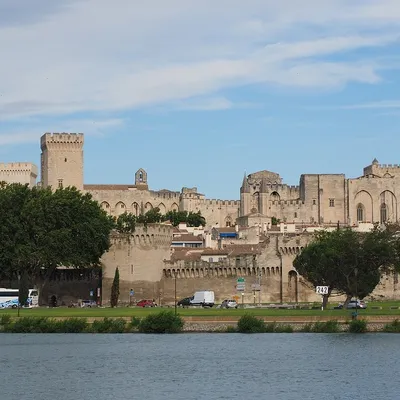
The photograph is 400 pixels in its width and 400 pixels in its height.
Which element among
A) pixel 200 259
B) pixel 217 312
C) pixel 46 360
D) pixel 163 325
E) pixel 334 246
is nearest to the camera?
pixel 46 360

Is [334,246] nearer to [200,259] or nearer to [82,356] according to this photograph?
[200,259]

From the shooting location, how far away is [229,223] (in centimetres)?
16975

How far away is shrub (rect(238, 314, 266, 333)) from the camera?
69688 millimetres

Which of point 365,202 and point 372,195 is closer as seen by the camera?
point 372,195

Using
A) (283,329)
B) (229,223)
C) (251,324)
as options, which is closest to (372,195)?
(229,223)

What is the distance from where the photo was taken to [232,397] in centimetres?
5034

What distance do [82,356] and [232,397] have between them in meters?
15.3

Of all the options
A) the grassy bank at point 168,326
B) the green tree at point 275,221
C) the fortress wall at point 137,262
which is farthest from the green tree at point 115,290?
the green tree at point 275,221

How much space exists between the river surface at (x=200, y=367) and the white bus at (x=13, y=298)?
899 inches

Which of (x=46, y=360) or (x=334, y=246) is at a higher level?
(x=334, y=246)

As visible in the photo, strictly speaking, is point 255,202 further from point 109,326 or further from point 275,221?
point 109,326

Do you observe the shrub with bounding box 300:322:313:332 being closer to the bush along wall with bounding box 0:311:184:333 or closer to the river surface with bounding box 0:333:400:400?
the river surface with bounding box 0:333:400:400

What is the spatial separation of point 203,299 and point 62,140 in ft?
188

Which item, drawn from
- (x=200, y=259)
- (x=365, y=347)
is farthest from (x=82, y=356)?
(x=200, y=259)
